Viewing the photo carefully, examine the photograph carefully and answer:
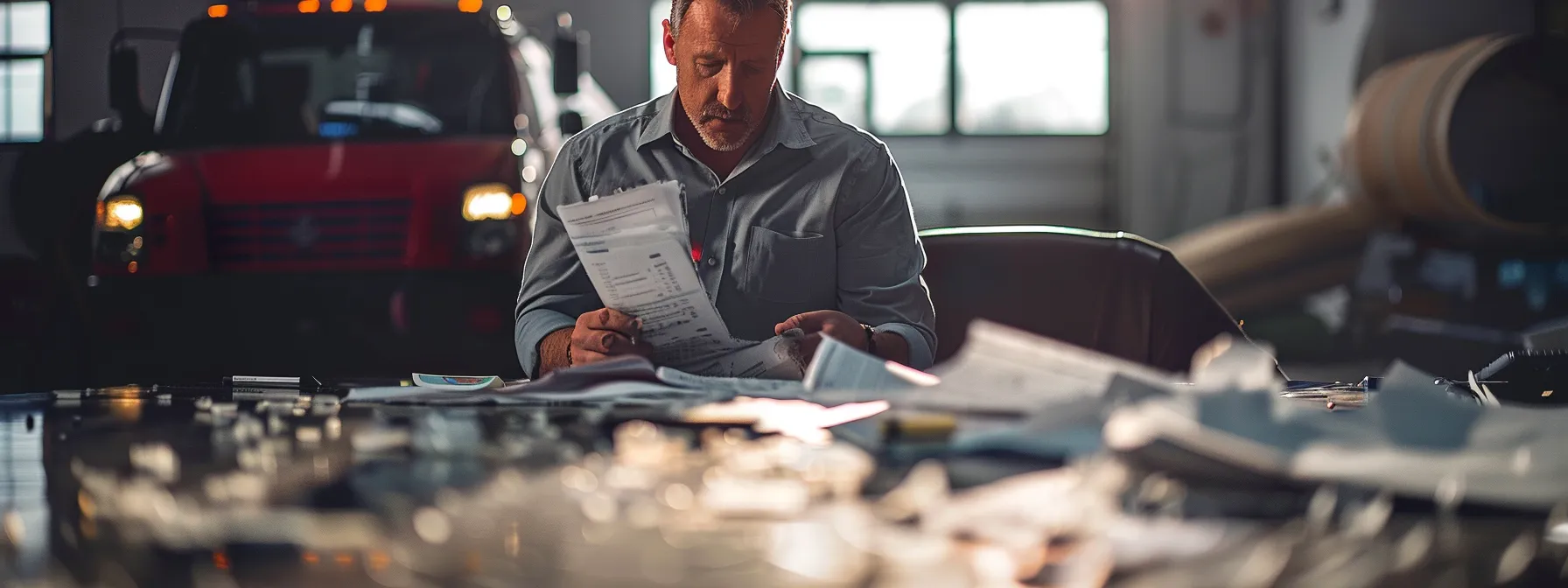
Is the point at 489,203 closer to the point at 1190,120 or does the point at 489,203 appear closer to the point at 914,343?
the point at 914,343

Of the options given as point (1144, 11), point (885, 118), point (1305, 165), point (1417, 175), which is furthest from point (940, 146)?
point (1417, 175)

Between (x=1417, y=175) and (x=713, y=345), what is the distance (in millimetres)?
4021

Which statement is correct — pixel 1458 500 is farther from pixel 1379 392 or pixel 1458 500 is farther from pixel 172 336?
pixel 172 336

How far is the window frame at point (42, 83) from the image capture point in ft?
13.3

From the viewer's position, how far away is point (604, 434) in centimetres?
69

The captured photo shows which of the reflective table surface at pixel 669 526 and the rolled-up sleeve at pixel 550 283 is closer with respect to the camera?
the reflective table surface at pixel 669 526

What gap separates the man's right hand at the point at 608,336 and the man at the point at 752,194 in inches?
10.0

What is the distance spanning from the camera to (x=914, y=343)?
1557 millimetres

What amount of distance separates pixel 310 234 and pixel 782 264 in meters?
1.87

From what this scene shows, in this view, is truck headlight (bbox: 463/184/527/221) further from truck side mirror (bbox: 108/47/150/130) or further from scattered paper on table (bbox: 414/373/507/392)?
scattered paper on table (bbox: 414/373/507/392)

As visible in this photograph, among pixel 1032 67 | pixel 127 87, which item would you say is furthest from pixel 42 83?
pixel 1032 67

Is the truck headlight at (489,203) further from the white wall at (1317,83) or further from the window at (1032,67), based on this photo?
the window at (1032,67)

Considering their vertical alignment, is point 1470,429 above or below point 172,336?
above

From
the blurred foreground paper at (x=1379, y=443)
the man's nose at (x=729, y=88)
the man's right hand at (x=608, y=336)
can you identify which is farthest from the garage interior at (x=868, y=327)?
the man's nose at (x=729, y=88)
